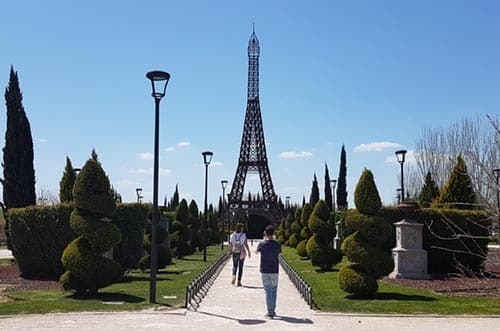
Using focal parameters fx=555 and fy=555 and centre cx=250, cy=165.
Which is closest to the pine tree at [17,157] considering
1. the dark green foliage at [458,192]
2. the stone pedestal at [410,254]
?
the stone pedestal at [410,254]

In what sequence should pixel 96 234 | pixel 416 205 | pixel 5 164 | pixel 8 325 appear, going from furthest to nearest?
pixel 5 164 < pixel 416 205 < pixel 96 234 < pixel 8 325

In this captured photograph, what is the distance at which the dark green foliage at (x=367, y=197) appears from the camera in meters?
13.4

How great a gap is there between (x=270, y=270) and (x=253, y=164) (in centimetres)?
6383

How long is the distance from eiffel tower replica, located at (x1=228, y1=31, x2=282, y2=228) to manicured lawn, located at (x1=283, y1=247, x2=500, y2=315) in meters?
52.3

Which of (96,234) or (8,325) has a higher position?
(96,234)

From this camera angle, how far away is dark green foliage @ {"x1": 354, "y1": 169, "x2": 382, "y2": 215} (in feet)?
43.9

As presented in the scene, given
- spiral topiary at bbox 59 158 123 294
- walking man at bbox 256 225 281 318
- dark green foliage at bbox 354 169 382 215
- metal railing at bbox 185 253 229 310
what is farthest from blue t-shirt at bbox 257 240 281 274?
spiral topiary at bbox 59 158 123 294

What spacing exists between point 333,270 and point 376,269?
897cm

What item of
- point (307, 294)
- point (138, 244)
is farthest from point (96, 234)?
point (138, 244)

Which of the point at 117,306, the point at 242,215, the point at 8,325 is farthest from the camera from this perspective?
the point at 242,215

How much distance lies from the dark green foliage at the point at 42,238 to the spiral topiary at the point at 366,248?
10.1m

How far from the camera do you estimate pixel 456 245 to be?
2017cm

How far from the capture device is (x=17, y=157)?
1146 inches

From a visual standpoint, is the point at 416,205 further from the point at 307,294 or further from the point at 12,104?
the point at 12,104
